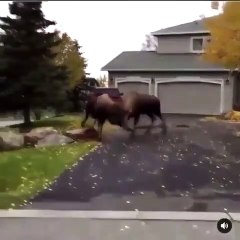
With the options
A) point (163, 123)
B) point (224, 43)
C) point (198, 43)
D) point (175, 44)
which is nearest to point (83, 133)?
point (163, 123)

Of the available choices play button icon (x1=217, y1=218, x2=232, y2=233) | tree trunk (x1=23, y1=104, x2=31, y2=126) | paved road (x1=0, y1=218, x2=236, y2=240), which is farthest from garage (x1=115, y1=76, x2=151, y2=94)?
play button icon (x1=217, y1=218, x2=232, y2=233)

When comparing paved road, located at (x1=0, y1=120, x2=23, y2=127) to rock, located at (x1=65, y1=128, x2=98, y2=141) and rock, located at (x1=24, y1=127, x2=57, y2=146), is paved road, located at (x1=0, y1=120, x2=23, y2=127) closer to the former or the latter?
rock, located at (x1=24, y1=127, x2=57, y2=146)

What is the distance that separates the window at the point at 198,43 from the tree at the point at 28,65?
1.11 meters

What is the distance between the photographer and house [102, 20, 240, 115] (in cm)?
491

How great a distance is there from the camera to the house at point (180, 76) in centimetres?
491

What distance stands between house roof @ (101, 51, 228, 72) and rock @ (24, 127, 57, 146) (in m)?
0.74

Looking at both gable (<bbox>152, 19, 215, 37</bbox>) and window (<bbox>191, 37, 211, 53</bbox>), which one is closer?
gable (<bbox>152, 19, 215, 37</bbox>)

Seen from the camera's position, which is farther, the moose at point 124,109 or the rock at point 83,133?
the rock at point 83,133

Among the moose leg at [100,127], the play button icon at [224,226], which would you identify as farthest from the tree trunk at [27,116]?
the play button icon at [224,226]

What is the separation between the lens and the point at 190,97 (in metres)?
5.01

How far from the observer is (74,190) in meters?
4.93

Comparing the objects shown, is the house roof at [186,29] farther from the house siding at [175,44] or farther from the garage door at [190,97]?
the garage door at [190,97]

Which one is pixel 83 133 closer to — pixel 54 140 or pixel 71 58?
pixel 54 140

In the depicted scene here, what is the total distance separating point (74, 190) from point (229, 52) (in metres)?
1.75
